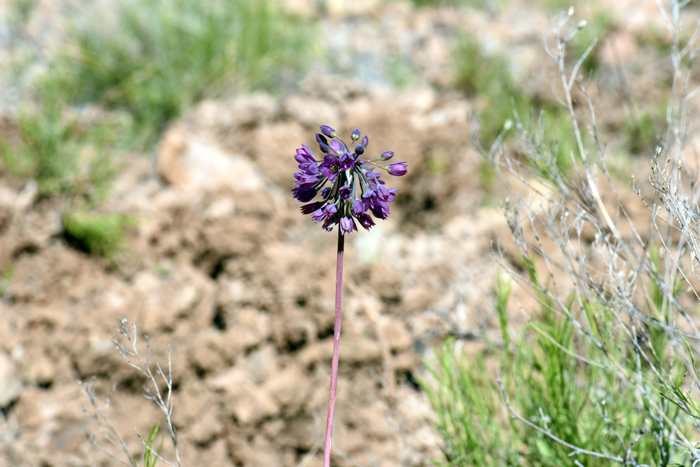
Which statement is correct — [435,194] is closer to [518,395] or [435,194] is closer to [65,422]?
[518,395]

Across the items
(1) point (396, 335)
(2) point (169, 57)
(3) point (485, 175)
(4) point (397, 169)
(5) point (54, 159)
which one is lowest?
(4) point (397, 169)

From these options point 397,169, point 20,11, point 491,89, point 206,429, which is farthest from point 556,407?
point 20,11

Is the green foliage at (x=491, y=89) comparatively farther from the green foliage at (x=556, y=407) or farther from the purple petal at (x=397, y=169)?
the purple petal at (x=397, y=169)

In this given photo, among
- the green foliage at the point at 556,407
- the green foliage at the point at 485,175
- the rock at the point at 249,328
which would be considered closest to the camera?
the green foliage at the point at 556,407

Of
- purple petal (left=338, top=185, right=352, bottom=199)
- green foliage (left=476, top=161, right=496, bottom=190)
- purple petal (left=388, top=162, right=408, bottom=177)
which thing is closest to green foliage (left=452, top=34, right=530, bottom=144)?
green foliage (left=476, top=161, right=496, bottom=190)

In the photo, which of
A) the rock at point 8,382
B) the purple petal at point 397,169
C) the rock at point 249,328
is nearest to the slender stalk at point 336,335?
the purple petal at point 397,169

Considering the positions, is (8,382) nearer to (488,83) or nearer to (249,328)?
(249,328)
